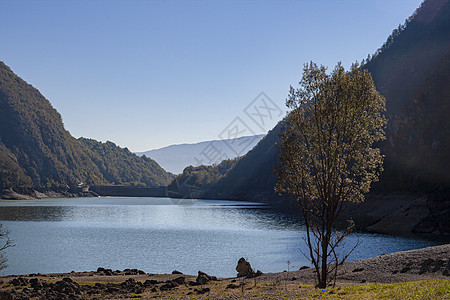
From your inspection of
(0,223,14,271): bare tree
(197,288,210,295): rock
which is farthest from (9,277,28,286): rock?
(197,288,210,295): rock

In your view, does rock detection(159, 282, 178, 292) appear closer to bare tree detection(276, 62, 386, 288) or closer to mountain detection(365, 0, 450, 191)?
bare tree detection(276, 62, 386, 288)

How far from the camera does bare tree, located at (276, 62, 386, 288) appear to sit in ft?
87.8

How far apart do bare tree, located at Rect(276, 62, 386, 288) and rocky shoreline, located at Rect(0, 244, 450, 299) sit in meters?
6.48

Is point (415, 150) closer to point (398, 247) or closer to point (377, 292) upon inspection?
point (398, 247)

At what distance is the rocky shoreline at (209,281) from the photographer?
33125 mm

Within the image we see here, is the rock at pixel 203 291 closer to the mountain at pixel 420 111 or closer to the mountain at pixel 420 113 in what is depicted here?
the mountain at pixel 420 113

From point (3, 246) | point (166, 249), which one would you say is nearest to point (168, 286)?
point (166, 249)

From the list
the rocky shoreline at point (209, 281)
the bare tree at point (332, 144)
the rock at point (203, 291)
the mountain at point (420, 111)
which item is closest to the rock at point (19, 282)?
the rocky shoreline at point (209, 281)

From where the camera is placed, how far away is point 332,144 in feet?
89.2

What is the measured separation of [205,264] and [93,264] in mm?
14924

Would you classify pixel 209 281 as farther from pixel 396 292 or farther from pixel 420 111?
pixel 420 111

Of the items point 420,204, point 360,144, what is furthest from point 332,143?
point 420,204

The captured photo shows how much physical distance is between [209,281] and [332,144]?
2055cm

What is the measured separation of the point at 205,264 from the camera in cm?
5506
